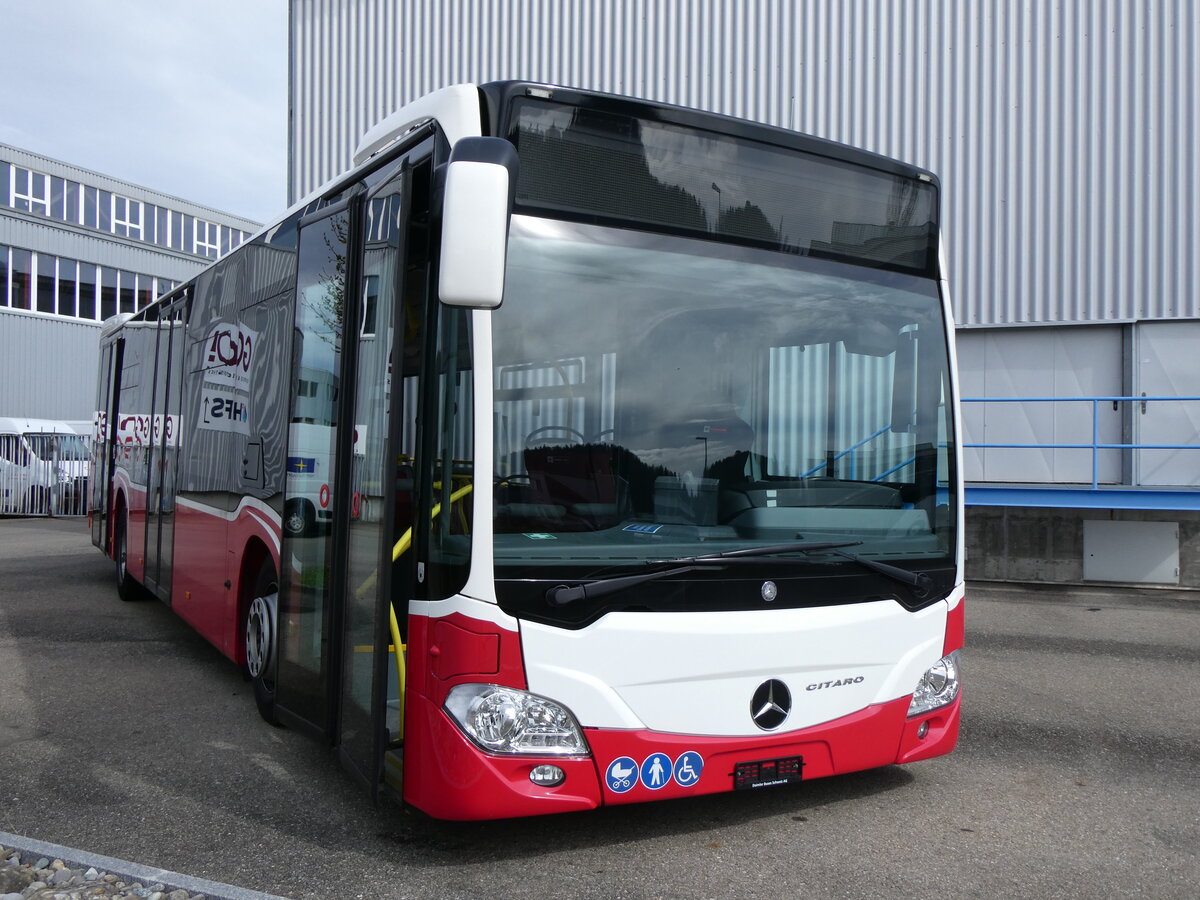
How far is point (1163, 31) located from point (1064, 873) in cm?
1307

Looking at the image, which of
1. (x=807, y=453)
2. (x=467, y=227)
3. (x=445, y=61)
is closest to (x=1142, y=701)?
(x=807, y=453)

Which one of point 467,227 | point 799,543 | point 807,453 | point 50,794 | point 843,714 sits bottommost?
point 50,794

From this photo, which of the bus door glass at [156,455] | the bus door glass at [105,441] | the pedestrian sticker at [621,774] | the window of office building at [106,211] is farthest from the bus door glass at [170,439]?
the window of office building at [106,211]

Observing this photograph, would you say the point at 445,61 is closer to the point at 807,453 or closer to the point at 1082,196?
the point at 1082,196

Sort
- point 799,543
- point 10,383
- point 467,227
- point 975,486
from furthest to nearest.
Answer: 1. point 10,383
2. point 975,486
3. point 799,543
4. point 467,227

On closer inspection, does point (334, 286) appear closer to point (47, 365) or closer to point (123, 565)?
point (123, 565)

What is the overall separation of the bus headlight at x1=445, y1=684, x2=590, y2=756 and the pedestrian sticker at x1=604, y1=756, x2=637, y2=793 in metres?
0.22

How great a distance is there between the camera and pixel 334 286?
15.5 feet

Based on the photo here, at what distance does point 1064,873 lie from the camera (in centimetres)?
379

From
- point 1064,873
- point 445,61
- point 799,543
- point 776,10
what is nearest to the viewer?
point 1064,873

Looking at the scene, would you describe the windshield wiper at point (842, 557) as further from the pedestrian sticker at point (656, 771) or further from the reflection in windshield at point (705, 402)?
the pedestrian sticker at point (656, 771)

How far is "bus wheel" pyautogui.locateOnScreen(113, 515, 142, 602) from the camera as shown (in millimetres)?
10156

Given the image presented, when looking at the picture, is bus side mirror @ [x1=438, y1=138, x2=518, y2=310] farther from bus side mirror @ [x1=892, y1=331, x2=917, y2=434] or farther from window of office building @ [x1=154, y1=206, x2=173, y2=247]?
window of office building @ [x1=154, y1=206, x2=173, y2=247]

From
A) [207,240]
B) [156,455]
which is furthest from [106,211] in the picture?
[156,455]
